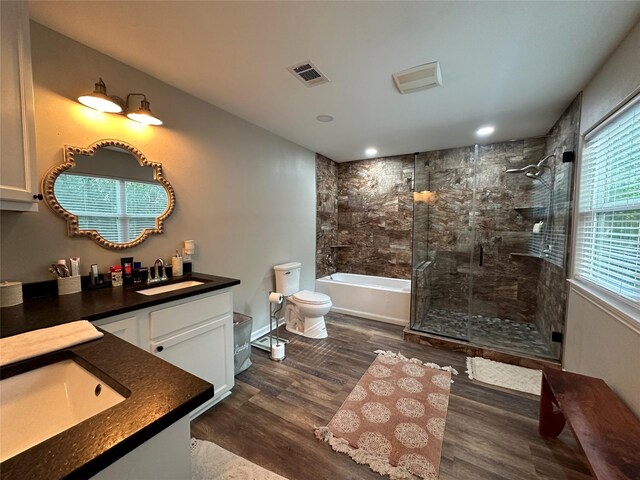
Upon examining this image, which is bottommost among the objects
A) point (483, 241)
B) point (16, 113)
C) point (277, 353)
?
point (277, 353)

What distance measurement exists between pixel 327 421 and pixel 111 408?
1603 mm

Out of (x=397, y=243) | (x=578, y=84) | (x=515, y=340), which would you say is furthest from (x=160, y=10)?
(x=515, y=340)

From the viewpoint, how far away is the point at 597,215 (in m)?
1.94

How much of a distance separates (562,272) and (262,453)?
9.71ft

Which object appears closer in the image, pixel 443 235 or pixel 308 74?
pixel 308 74

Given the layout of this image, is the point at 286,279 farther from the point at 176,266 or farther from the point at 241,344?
the point at 176,266

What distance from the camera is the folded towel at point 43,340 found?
2.76ft

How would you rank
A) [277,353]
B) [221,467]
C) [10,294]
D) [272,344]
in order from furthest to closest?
1. [272,344]
2. [277,353]
3. [221,467]
4. [10,294]

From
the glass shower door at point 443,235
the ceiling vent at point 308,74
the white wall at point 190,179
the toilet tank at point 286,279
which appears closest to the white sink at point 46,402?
the white wall at point 190,179

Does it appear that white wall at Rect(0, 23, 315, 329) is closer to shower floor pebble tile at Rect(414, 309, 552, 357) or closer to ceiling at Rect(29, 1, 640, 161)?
ceiling at Rect(29, 1, 640, 161)

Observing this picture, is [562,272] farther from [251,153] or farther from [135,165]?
[135,165]

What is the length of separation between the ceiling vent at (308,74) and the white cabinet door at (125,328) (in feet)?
6.27

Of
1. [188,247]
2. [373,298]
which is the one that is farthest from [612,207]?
[188,247]

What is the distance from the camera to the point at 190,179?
233cm
